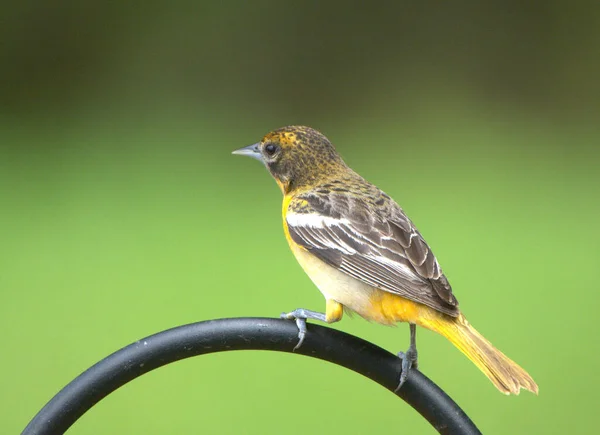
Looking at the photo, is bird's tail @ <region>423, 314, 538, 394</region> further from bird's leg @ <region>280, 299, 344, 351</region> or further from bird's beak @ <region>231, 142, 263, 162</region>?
bird's beak @ <region>231, 142, 263, 162</region>

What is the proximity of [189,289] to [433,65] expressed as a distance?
5.93ft

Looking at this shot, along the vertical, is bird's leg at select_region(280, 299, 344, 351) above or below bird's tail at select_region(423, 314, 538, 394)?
above

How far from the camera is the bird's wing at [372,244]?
182cm

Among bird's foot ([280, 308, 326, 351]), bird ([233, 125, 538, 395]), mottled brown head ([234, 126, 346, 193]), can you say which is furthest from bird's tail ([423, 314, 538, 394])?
mottled brown head ([234, 126, 346, 193])

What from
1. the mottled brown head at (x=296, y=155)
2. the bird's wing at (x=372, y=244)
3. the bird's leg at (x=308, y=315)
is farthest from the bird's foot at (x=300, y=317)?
the mottled brown head at (x=296, y=155)

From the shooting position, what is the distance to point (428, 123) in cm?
457

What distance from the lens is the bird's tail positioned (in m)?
1.74

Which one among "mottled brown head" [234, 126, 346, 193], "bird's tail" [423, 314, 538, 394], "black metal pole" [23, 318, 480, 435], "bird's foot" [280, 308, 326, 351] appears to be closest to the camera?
"black metal pole" [23, 318, 480, 435]

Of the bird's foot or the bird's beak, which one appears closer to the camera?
the bird's foot


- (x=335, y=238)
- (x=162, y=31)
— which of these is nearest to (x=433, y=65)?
(x=162, y=31)

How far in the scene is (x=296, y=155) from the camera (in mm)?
2246

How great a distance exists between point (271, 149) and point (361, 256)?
46 centimetres

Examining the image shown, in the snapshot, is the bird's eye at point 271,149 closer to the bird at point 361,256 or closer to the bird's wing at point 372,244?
the bird at point 361,256

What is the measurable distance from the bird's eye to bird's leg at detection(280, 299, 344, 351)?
491mm
